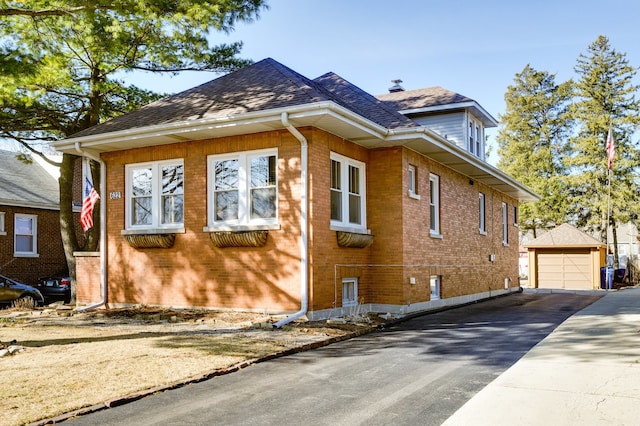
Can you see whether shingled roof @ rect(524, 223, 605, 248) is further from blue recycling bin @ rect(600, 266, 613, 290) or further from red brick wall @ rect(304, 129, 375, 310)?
red brick wall @ rect(304, 129, 375, 310)

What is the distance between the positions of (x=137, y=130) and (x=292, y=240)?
463cm

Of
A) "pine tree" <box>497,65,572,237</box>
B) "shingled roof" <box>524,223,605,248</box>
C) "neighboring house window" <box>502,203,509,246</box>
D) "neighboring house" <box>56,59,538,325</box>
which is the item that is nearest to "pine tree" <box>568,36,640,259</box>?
"pine tree" <box>497,65,572,237</box>

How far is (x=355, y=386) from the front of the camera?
7102 mm

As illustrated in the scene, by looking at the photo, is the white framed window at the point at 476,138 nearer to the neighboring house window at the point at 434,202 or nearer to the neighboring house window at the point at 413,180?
the neighboring house window at the point at 434,202

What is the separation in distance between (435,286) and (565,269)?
707 inches

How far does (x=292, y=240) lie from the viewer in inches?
516

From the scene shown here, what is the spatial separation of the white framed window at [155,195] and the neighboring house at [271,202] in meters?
0.03

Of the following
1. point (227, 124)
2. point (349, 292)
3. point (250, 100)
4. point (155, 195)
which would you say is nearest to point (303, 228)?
point (349, 292)

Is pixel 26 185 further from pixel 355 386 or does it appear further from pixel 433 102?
pixel 355 386

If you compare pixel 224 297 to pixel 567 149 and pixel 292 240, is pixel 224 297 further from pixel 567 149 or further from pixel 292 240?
pixel 567 149

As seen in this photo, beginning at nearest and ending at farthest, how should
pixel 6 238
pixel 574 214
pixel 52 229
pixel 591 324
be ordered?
pixel 591 324 → pixel 6 238 → pixel 52 229 → pixel 574 214

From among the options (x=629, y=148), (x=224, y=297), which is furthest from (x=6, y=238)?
(x=629, y=148)

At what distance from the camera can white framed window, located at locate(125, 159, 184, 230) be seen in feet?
49.3

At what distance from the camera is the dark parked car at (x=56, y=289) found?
21000 millimetres
